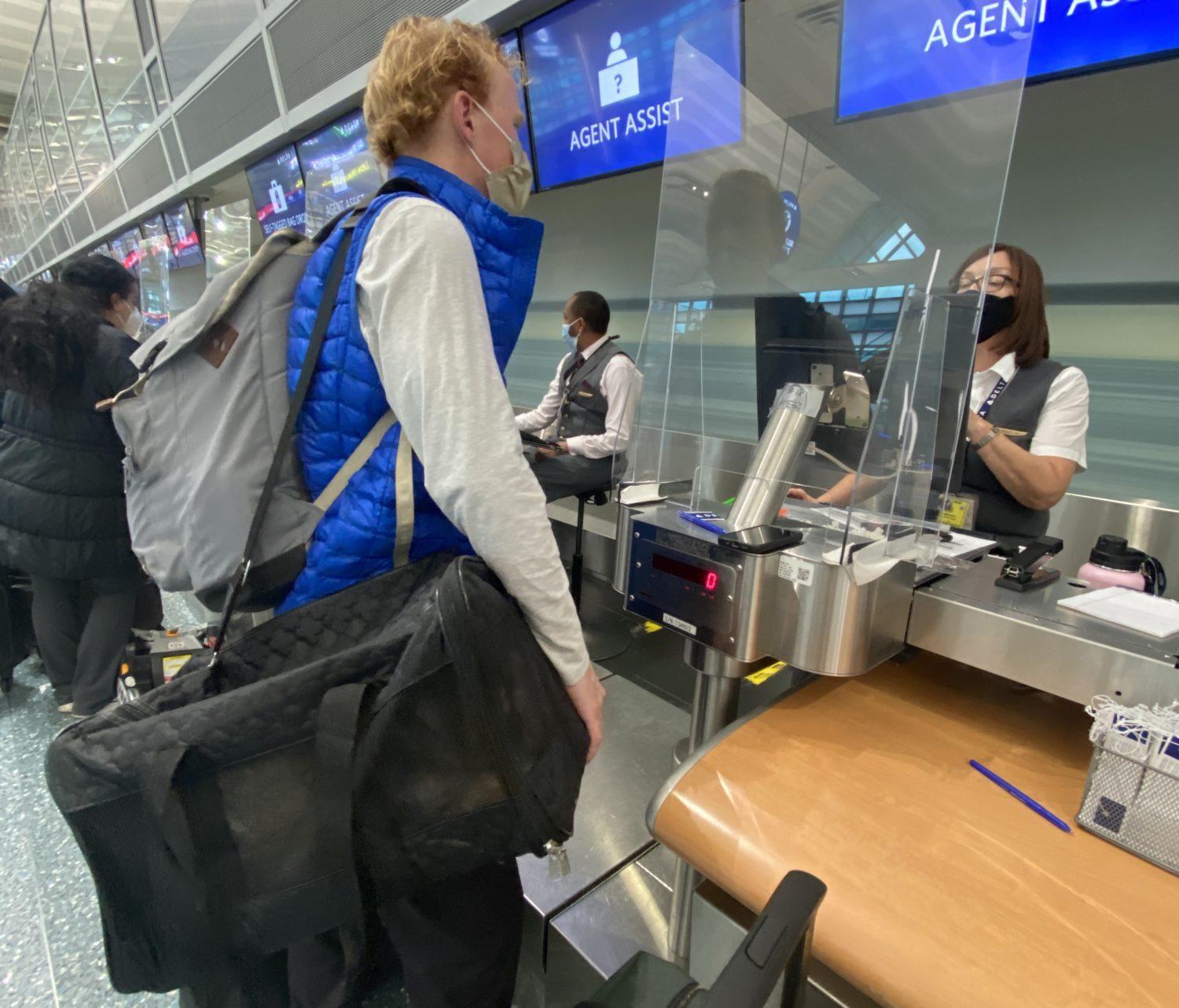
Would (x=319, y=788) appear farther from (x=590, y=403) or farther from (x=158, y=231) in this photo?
(x=158, y=231)

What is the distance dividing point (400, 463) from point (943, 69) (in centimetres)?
121

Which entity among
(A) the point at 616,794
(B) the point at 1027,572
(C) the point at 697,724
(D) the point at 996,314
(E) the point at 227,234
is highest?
(E) the point at 227,234

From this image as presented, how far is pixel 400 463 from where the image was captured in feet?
2.44

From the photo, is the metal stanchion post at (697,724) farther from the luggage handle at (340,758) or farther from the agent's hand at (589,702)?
the luggage handle at (340,758)

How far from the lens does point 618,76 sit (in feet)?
7.58

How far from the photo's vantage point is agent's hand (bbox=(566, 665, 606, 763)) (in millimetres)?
749

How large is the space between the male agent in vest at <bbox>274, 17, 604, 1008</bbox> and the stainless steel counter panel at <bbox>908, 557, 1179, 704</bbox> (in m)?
0.54

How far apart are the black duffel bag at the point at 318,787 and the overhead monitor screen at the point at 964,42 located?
1.20 meters

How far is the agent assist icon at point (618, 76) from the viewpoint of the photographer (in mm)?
2254

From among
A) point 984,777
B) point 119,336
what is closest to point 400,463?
point 984,777

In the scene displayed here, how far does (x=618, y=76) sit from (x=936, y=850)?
2.62 metres

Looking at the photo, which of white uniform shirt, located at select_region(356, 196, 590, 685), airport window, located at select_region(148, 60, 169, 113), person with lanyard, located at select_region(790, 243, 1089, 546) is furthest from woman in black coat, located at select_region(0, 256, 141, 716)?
airport window, located at select_region(148, 60, 169, 113)

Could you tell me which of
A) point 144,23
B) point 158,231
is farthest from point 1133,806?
point 158,231

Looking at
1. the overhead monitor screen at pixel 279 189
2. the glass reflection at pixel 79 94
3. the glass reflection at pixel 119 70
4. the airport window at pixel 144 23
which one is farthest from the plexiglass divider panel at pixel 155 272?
the overhead monitor screen at pixel 279 189
